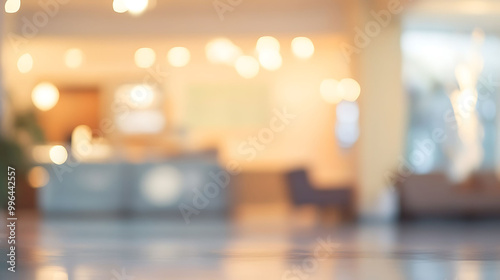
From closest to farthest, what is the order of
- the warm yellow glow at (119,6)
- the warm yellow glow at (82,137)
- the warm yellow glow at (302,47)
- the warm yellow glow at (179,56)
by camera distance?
the warm yellow glow at (119,6) < the warm yellow glow at (82,137) < the warm yellow glow at (302,47) < the warm yellow glow at (179,56)

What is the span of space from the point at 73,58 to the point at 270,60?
3816 millimetres

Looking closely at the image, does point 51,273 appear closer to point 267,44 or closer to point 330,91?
point 267,44

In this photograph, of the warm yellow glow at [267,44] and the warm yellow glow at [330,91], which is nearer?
the warm yellow glow at [267,44]

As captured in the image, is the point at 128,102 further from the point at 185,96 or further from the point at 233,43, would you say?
the point at 233,43

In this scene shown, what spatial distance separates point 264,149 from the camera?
14.8 metres

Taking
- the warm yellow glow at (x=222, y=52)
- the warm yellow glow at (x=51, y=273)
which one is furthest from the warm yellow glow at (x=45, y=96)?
the warm yellow glow at (x=51, y=273)

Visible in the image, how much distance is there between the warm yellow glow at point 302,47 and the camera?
1399 centimetres

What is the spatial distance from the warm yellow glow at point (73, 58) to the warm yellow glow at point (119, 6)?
2.61 m

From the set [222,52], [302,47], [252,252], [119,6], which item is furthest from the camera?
[222,52]

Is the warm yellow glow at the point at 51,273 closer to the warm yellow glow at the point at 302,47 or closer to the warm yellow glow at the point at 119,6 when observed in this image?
the warm yellow glow at the point at 119,6

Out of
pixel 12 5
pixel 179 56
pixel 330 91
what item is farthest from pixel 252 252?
pixel 330 91

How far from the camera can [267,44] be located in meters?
14.0

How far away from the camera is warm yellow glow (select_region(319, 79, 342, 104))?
588 inches

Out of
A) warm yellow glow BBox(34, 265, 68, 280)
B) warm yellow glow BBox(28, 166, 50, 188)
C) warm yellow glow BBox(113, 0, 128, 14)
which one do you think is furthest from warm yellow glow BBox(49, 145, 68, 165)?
warm yellow glow BBox(34, 265, 68, 280)
